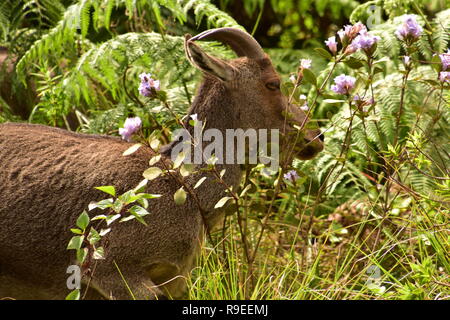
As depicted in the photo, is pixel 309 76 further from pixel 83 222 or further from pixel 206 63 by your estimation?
pixel 83 222

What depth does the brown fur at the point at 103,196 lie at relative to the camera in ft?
12.5

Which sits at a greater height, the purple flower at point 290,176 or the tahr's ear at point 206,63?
the tahr's ear at point 206,63

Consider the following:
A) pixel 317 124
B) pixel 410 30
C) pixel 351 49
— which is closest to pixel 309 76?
pixel 351 49

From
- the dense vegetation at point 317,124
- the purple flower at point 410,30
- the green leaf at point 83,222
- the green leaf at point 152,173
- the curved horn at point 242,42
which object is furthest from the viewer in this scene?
the curved horn at point 242,42

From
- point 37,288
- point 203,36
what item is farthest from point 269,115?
point 37,288

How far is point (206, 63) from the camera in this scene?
3965 mm

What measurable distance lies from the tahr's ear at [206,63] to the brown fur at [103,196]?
1 cm

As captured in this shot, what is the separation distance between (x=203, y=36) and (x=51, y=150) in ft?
3.43

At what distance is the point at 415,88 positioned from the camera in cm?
571

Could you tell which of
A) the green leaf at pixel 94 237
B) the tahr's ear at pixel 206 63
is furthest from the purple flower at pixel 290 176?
the green leaf at pixel 94 237

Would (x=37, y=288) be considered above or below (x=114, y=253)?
below

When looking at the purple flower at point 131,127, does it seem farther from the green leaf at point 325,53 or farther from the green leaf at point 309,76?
the green leaf at point 325,53

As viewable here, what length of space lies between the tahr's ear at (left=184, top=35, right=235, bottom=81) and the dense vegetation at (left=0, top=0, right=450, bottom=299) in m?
0.31

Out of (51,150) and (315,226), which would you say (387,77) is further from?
(51,150)
